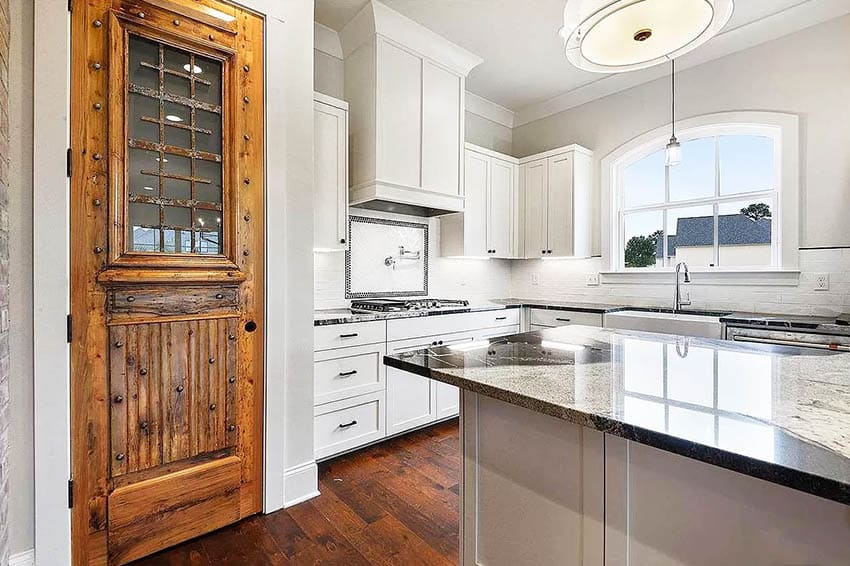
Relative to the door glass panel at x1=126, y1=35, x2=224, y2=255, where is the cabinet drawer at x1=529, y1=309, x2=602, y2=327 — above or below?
below

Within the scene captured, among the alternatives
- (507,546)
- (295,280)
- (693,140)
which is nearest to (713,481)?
(507,546)

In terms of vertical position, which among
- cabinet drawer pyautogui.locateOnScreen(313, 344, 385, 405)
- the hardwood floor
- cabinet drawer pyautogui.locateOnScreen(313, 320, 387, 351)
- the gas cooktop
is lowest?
the hardwood floor

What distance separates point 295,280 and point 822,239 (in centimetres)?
360

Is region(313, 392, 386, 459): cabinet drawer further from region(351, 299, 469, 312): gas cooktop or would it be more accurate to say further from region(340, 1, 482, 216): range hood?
region(340, 1, 482, 216): range hood

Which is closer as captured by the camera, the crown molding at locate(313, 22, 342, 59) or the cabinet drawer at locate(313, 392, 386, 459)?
the cabinet drawer at locate(313, 392, 386, 459)

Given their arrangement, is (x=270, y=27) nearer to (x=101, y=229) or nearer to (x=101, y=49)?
(x=101, y=49)

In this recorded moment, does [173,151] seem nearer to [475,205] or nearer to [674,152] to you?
[475,205]

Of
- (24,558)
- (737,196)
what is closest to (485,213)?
(737,196)

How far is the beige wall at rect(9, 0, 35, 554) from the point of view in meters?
1.61

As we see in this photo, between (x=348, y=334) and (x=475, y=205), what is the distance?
201 cm

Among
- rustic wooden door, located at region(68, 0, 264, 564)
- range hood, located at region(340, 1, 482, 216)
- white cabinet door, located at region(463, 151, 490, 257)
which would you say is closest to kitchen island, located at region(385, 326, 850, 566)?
rustic wooden door, located at region(68, 0, 264, 564)

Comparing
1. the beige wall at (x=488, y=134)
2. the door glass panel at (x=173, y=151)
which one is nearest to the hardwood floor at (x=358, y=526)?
the door glass panel at (x=173, y=151)

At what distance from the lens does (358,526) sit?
6.75 feet

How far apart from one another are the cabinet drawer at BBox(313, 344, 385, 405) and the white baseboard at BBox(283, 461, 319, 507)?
42cm
